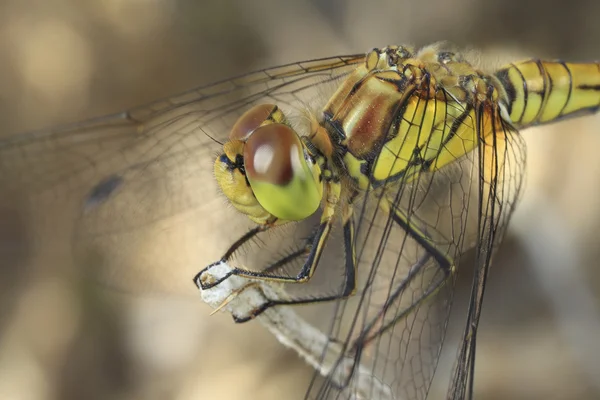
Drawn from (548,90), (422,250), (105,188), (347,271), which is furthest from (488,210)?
(105,188)

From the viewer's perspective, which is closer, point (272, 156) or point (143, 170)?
point (272, 156)

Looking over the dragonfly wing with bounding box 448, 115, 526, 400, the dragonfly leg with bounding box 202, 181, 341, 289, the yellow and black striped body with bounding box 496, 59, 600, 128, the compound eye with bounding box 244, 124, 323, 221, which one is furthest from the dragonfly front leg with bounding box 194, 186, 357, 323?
the yellow and black striped body with bounding box 496, 59, 600, 128

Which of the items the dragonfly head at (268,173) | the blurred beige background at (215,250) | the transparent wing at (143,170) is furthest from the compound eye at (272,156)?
the blurred beige background at (215,250)

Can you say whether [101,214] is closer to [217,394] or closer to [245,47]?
[217,394]

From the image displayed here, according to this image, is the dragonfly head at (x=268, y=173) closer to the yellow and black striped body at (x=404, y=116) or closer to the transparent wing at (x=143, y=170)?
the yellow and black striped body at (x=404, y=116)

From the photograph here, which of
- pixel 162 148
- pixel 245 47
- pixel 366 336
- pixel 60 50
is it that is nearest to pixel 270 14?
pixel 245 47

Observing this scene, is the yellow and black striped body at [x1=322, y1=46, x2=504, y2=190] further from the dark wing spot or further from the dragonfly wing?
the dark wing spot

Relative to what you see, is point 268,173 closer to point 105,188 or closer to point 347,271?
point 347,271
